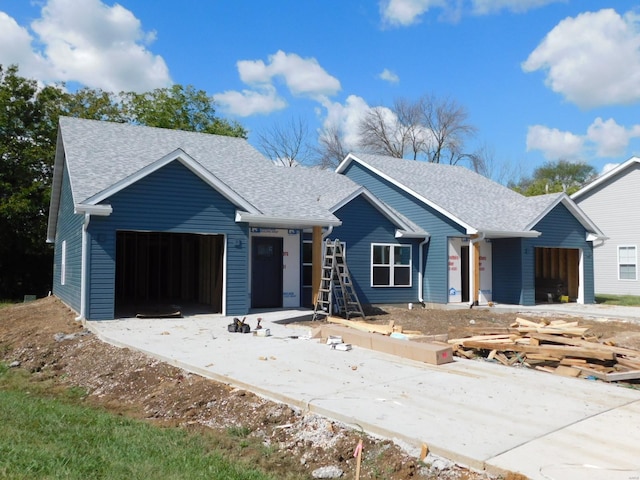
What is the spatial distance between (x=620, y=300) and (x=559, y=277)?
8.77ft

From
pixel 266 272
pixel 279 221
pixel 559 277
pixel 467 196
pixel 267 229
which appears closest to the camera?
pixel 279 221

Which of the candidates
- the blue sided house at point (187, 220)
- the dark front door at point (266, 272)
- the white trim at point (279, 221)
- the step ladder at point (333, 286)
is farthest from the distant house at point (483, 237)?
the white trim at point (279, 221)

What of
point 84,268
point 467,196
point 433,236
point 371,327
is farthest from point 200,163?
point 467,196

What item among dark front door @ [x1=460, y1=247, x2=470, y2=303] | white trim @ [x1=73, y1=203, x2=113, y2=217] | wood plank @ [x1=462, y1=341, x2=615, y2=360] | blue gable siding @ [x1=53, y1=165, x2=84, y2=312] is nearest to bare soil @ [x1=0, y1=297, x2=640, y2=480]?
wood plank @ [x1=462, y1=341, x2=615, y2=360]

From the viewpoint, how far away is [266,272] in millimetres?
16844

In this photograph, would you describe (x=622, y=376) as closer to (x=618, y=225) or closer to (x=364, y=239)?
(x=364, y=239)

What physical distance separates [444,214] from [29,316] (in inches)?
531

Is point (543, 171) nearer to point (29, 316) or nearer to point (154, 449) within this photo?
point (29, 316)

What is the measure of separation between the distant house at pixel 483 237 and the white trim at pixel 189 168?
6.56 metres

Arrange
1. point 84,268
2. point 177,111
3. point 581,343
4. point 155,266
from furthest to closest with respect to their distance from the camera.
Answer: point 177,111 < point 155,266 < point 84,268 < point 581,343

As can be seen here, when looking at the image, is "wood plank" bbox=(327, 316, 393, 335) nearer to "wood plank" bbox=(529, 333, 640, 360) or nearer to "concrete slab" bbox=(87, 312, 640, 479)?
"concrete slab" bbox=(87, 312, 640, 479)

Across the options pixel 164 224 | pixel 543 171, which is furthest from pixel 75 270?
pixel 543 171

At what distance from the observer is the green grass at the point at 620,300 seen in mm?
21484

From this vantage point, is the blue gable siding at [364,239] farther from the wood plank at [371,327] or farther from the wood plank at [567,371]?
the wood plank at [567,371]
